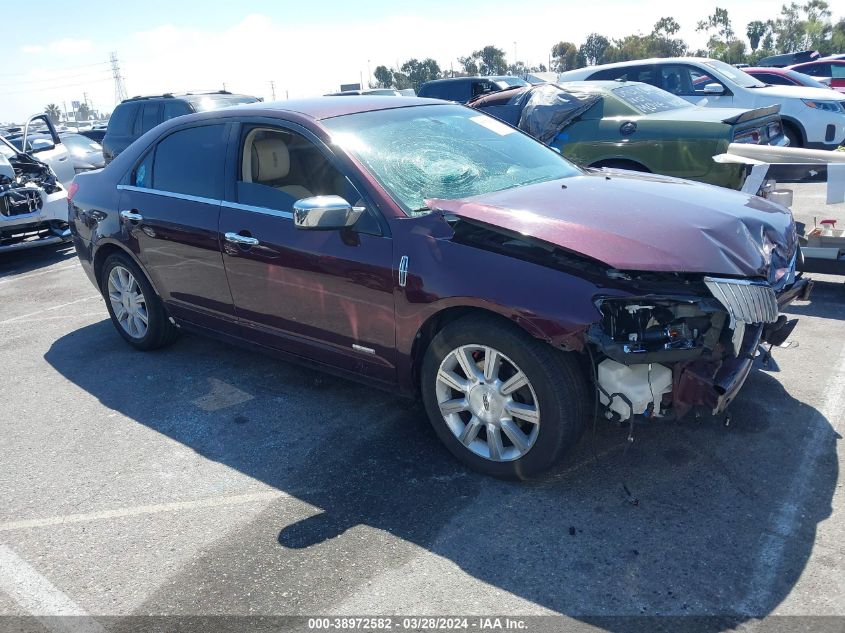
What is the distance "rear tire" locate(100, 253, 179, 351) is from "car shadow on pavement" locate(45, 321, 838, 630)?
1.03m

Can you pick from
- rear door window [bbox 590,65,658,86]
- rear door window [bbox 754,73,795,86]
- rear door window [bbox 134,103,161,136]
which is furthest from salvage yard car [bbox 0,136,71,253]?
rear door window [bbox 754,73,795,86]

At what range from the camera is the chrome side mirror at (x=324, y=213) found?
3.56 m

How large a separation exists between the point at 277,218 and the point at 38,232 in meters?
7.02

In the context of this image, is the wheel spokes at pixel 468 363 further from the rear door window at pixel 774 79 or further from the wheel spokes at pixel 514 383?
the rear door window at pixel 774 79

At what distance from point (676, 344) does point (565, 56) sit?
3538 inches

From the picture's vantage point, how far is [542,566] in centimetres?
291

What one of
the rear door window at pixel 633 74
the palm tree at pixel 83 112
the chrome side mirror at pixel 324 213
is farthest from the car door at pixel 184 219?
the palm tree at pixel 83 112

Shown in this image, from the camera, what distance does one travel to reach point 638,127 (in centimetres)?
760

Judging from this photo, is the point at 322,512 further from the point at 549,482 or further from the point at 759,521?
the point at 759,521

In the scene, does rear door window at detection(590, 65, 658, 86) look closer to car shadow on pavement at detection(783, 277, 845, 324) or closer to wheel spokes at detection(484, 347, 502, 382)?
car shadow on pavement at detection(783, 277, 845, 324)

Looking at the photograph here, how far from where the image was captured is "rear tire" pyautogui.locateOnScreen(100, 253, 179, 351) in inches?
210

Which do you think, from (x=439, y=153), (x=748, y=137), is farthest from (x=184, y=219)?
(x=748, y=137)

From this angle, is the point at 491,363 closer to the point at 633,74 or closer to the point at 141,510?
the point at 141,510

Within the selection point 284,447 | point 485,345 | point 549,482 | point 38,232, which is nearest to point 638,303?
point 485,345
